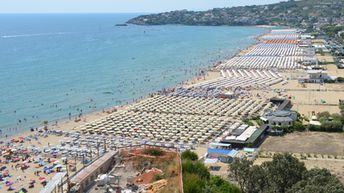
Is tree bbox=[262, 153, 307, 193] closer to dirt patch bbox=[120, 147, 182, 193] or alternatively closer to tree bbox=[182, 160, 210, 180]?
tree bbox=[182, 160, 210, 180]

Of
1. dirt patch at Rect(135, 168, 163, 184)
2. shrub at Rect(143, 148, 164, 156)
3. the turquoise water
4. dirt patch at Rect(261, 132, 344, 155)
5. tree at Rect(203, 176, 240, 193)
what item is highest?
shrub at Rect(143, 148, 164, 156)

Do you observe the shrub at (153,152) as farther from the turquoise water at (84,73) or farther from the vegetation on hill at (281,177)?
the turquoise water at (84,73)

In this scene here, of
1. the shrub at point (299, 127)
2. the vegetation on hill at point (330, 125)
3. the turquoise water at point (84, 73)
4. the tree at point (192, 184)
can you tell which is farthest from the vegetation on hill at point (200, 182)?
the turquoise water at point (84, 73)

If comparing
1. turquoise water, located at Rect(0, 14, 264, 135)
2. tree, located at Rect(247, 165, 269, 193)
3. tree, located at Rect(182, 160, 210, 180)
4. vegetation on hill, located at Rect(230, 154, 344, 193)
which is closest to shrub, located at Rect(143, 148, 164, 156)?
tree, located at Rect(182, 160, 210, 180)

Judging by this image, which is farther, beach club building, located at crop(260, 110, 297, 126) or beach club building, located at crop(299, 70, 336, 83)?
beach club building, located at crop(299, 70, 336, 83)

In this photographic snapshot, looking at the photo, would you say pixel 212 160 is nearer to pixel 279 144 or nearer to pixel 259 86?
pixel 279 144

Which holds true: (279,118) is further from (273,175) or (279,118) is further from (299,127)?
(273,175)

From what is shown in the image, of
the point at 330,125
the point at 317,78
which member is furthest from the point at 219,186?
the point at 317,78
